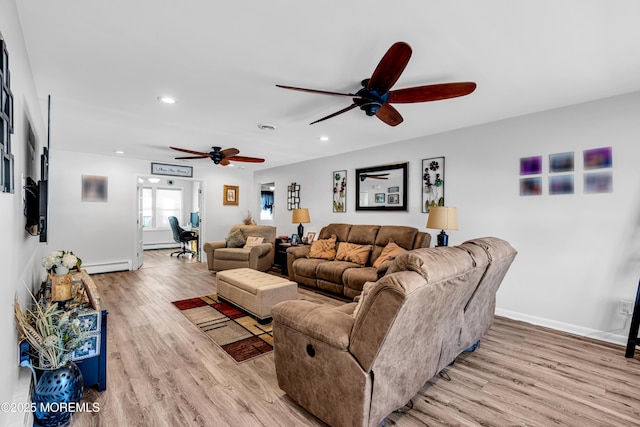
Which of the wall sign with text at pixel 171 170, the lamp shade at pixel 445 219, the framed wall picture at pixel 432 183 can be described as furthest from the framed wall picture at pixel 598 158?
the wall sign with text at pixel 171 170

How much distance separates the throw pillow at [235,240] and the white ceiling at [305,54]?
311 centimetres

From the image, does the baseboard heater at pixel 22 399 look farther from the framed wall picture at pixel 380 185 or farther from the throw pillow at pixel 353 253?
the framed wall picture at pixel 380 185

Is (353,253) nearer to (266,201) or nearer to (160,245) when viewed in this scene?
(266,201)

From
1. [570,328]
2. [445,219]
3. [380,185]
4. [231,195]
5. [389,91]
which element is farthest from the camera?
[231,195]

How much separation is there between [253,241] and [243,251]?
51cm

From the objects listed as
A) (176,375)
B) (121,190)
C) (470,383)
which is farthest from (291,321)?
(121,190)

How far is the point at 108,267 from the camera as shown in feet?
19.7

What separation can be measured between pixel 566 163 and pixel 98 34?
172 inches

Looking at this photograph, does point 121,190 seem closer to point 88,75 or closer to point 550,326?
point 88,75

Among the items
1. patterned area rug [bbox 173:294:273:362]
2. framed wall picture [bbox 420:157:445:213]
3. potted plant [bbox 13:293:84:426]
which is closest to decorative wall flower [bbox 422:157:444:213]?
framed wall picture [bbox 420:157:445:213]

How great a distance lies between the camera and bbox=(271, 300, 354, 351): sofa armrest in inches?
64.2

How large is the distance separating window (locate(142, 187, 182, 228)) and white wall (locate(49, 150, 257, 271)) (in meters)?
3.57

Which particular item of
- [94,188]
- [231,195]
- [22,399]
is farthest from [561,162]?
[94,188]

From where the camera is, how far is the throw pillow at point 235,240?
627 cm
